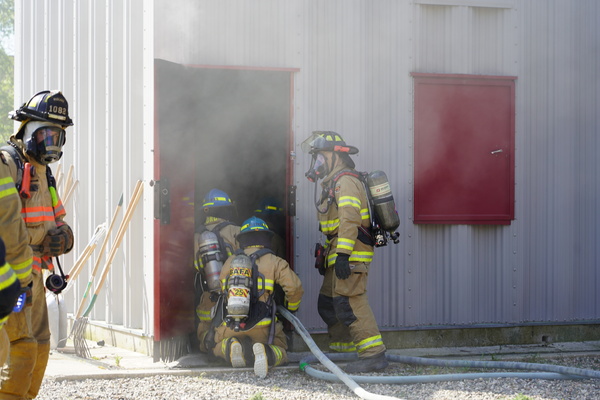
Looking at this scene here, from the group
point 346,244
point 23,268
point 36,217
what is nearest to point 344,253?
point 346,244

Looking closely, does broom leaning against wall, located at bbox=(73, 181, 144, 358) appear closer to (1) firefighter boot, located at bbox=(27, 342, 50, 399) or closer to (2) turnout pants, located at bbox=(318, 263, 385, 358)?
(2) turnout pants, located at bbox=(318, 263, 385, 358)

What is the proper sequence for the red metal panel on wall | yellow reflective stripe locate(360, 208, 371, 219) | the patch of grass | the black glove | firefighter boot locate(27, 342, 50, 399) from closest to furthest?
firefighter boot locate(27, 342, 50, 399)
the patch of grass
the black glove
yellow reflective stripe locate(360, 208, 371, 219)
the red metal panel on wall

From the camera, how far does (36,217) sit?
18.0 ft

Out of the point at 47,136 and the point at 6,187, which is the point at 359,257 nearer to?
the point at 47,136

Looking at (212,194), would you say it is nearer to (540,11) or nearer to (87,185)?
(87,185)

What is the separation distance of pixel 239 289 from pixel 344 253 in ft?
3.24

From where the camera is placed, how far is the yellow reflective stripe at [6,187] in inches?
176

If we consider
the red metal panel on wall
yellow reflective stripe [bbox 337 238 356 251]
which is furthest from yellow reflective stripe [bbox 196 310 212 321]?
the red metal panel on wall

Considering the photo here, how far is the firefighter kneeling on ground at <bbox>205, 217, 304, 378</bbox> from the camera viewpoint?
7320 mm

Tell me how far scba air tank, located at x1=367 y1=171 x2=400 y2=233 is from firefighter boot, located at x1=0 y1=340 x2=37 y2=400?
11.4ft

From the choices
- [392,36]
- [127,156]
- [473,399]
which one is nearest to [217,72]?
[127,156]

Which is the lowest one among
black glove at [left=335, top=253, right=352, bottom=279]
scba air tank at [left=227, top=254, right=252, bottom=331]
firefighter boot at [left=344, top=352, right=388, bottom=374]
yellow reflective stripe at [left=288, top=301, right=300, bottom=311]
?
firefighter boot at [left=344, top=352, right=388, bottom=374]

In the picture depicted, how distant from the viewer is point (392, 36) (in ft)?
28.3

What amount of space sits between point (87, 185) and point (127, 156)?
1525mm
